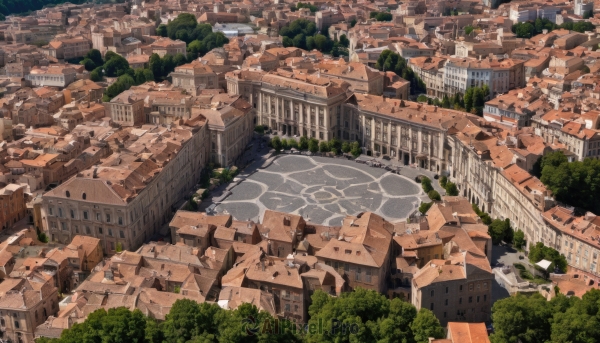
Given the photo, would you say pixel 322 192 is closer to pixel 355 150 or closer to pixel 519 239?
pixel 355 150

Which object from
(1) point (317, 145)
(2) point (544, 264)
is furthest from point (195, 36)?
(2) point (544, 264)

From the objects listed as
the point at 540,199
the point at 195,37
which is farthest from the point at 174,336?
the point at 195,37

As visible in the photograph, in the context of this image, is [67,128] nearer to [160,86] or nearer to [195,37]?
[160,86]

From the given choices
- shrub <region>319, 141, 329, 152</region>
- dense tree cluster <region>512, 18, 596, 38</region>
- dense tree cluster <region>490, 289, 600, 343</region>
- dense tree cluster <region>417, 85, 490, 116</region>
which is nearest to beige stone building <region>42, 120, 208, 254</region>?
shrub <region>319, 141, 329, 152</region>

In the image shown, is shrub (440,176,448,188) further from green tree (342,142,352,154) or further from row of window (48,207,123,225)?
row of window (48,207,123,225)

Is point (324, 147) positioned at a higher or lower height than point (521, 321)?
lower
